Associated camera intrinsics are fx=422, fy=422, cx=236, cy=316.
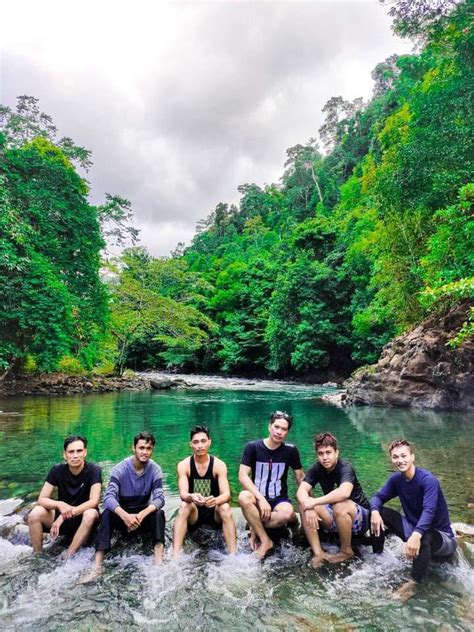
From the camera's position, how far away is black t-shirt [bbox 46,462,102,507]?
447cm

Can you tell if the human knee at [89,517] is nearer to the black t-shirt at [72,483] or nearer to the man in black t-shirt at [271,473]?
the black t-shirt at [72,483]

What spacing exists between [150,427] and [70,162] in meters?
17.2

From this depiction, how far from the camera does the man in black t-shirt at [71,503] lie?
4305 millimetres

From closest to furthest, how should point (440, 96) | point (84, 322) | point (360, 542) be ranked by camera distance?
point (360, 542) → point (440, 96) → point (84, 322)

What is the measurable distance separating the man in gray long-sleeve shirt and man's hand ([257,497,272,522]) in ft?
3.31

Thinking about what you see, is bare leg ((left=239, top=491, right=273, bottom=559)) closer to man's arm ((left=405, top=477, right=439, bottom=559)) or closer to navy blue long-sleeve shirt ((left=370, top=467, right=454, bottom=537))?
navy blue long-sleeve shirt ((left=370, top=467, right=454, bottom=537))

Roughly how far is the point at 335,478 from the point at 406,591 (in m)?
1.14

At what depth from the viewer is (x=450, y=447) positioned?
30.0 feet

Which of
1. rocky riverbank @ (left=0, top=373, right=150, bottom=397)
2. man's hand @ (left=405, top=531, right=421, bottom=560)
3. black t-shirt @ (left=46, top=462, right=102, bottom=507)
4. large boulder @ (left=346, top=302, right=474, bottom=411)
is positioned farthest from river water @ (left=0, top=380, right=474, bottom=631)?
rocky riverbank @ (left=0, top=373, right=150, bottom=397)

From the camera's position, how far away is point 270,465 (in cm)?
469

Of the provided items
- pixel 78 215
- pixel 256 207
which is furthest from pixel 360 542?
pixel 256 207

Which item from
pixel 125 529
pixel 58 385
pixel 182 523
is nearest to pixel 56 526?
pixel 125 529

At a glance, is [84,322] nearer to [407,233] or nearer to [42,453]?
[42,453]

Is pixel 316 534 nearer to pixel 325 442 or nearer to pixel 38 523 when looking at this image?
pixel 325 442
